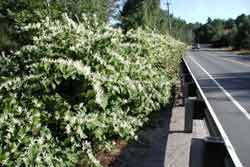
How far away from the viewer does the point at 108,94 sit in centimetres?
421

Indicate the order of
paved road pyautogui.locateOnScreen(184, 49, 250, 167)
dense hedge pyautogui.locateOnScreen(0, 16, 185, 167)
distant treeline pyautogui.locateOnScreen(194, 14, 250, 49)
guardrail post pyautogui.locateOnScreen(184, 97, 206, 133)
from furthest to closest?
distant treeline pyautogui.locateOnScreen(194, 14, 250, 49), paved road pyautogui.locateOnScreen(184, 49, 250, 167), guardrail post pyautogui.locateOnScreen(184, 97, 206, 133), dense hedge pyautogui.locateOnScreen(0, 16, 185, 167)

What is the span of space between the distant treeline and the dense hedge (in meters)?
85.1

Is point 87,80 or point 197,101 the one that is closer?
point 87,80

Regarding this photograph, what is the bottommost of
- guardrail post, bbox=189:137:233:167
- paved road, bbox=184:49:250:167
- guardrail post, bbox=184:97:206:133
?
paved road, bbox=184:49:250:167

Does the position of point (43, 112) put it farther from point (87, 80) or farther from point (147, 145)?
point (147, 145)

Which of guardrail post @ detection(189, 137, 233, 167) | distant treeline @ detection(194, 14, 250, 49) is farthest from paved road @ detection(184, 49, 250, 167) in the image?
distant treeline @ detection(194, 14, 250, 49)

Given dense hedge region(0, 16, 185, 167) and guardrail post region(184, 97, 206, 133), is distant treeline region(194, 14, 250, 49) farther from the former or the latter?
dense hedge region(0, 16, 185, 167)

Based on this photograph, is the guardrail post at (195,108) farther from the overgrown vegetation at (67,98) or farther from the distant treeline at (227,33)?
the distant treeline at (227,33)

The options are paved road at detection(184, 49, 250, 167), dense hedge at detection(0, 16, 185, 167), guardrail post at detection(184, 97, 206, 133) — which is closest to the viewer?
dense hedge at detection(0, 16, 185, 167)

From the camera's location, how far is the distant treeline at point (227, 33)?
9366 cm

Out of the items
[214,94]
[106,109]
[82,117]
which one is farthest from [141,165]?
[214,94]

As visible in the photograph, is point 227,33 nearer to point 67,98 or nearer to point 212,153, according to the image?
point 67,98

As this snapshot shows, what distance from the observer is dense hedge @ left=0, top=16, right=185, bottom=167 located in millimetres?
3391

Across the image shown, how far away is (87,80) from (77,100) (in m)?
0.22
